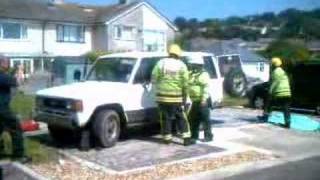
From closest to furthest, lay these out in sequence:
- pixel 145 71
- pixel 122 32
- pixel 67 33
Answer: pixel 145 71 → pixel 67 33 → pixel 122 32

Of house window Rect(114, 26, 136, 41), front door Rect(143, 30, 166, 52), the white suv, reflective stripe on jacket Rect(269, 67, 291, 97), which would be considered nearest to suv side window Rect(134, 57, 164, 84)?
the white suv

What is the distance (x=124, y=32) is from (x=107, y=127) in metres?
40.8

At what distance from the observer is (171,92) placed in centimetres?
1124

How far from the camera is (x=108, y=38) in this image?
49406 millimetres

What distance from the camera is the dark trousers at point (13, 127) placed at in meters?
9.20

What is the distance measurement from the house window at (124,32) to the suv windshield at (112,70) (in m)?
38.1

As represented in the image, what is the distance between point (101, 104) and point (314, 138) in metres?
4.98

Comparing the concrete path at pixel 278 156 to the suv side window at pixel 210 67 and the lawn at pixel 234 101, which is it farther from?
the lawn at pixel 234 101

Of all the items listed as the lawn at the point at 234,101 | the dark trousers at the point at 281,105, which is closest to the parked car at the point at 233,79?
the lawn at the point at 234,101

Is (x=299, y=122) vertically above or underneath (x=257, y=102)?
underneath

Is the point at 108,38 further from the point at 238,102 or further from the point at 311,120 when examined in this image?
the point at 311,120

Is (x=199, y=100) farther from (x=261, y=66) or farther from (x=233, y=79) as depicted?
(x=261, y=66)

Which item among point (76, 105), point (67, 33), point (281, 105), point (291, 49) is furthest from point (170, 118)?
point (291, 49)

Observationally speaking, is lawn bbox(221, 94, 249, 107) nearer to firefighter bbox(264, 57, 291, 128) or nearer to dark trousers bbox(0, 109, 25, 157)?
firefighter bbox(264, 57, 291, 128)
